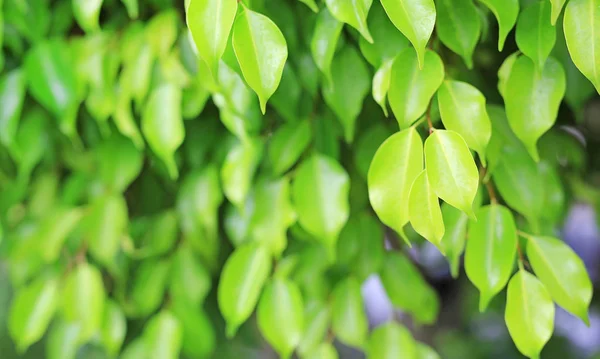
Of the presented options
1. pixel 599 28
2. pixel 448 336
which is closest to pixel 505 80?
pixel 599 28

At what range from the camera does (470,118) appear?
458 millimetres

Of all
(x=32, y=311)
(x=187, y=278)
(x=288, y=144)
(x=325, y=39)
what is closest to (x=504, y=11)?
(x=325, y=39)

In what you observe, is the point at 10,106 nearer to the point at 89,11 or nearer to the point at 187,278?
the point at 89,11

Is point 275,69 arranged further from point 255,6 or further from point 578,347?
point 578,347

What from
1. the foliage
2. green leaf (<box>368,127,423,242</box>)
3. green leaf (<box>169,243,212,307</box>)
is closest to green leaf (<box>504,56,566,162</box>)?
the foliage

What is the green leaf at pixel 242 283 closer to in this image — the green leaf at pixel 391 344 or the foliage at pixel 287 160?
the foliage at pixel 287 160

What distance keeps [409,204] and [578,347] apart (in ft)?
→ 3.39

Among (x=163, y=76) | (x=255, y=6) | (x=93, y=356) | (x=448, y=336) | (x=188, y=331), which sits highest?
(x=255, y=6)

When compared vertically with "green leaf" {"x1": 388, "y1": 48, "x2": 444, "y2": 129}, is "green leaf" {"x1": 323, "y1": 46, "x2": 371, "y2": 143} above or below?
below

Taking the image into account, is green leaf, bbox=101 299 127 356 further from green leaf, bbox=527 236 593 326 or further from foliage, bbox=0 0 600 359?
green leaf, bbox=527 236 593 326

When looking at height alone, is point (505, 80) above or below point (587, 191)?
above

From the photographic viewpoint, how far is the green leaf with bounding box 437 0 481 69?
1.64 feet

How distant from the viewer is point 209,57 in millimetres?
417

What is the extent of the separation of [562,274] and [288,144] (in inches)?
11.4
